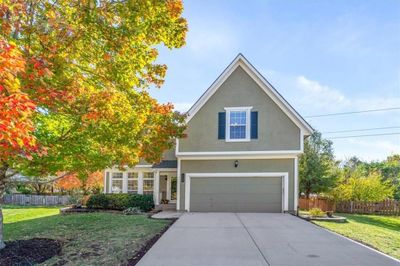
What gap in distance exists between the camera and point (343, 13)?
1245 centimetres

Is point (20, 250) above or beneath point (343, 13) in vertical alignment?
beneath

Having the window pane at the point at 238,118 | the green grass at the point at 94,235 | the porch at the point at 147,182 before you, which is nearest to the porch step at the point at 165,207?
the porch at the point at 147,182

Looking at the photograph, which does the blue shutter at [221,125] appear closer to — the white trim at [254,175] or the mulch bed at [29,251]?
the white trim at [254,175]

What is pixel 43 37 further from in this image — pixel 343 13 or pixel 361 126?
pixel 361 126

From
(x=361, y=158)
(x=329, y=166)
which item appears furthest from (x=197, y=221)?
(x=361, y=158)

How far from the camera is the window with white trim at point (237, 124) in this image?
53.7ft

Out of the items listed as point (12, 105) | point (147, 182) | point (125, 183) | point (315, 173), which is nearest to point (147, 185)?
point (147, 182)

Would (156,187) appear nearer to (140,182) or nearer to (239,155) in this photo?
(140,182)

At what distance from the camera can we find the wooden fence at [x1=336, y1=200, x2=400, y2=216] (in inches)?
821

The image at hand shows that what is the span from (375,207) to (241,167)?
11.4 meters

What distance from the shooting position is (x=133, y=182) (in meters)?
21.3

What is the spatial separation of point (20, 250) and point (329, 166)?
857 inches

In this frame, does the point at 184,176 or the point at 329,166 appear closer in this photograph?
the point at 184,176

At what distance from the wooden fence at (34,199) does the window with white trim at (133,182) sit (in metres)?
8.47
